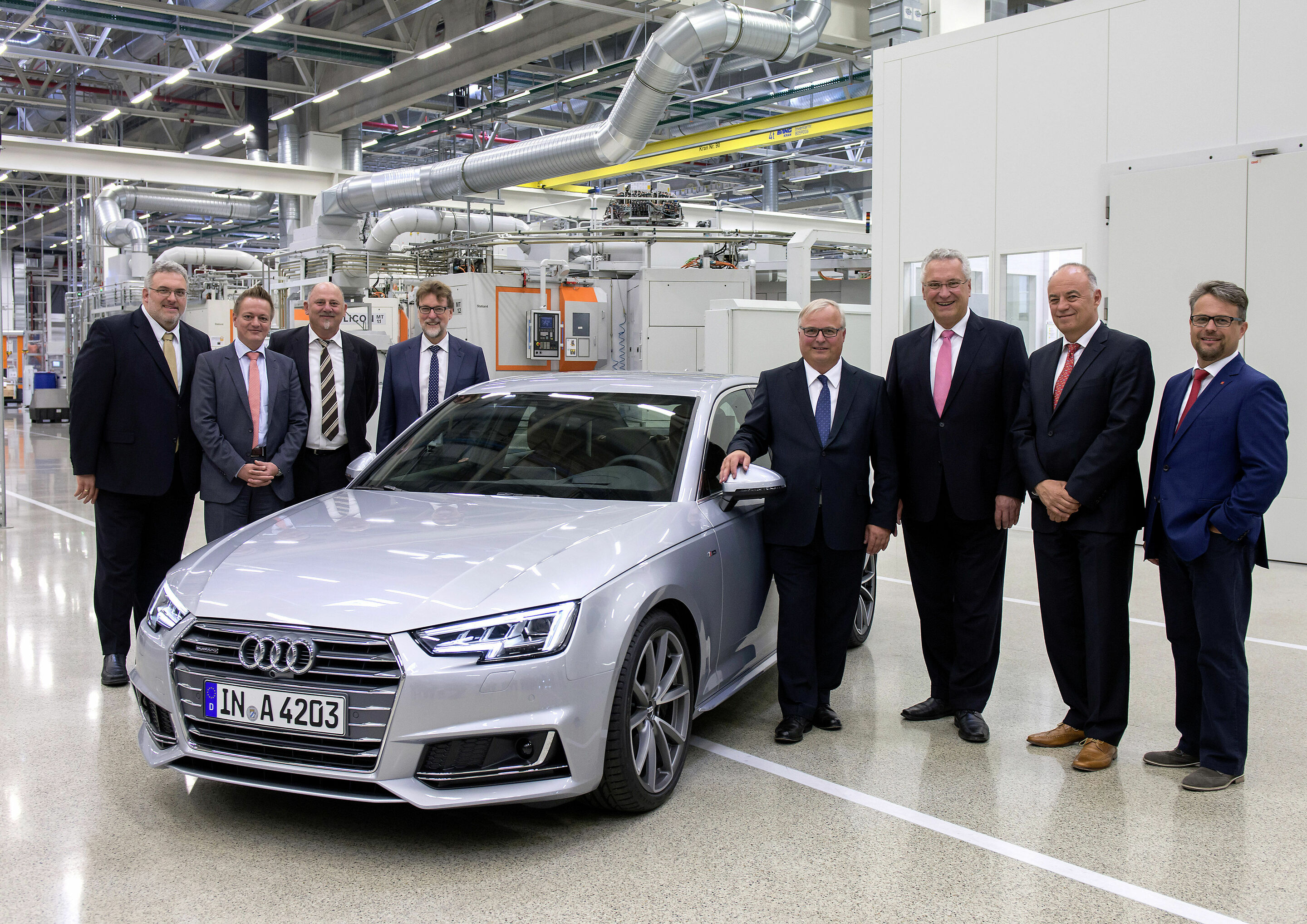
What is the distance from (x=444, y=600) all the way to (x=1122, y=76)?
26.1ft

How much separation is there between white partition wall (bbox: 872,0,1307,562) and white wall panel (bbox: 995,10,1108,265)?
12 mm

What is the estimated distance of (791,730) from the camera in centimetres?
405

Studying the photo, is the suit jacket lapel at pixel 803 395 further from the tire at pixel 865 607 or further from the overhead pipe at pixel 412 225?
the overhead pipe at pixel 412 225

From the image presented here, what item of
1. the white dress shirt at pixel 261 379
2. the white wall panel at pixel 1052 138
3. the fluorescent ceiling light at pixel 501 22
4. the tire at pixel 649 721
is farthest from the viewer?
the fluorescent ceiling light at pixel 501 22

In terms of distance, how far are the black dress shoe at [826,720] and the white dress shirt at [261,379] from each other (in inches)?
105

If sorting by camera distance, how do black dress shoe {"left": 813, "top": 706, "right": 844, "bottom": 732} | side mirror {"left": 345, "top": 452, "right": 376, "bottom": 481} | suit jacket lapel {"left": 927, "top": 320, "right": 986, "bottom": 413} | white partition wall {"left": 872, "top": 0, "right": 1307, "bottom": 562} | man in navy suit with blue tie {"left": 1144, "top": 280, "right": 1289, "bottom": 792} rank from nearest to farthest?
1. man in navy suit with blue tie {"left": 1144, "top": 280, "right": 1289, "bottom": 792}
2. suit jacket lapel {"left": 927, "top": 320, "right": 986, "bottom": 413}
3. black dress shoe {"left": 813, "top": 706, "right": 844, "bottom": 732}
4. side mirror {"left": 345, "top": 452, "right": 376, "bottom": 481}
5. white partition wall {"left": 872, "top": 0, "right": 1307, "bottom": 562}

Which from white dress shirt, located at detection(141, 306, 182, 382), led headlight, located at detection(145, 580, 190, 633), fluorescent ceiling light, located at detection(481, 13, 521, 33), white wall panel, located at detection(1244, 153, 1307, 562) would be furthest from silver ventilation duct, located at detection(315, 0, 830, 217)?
led headlight, located at detection(145, 580, 190, 633)

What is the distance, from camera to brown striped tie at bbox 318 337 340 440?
5.12m

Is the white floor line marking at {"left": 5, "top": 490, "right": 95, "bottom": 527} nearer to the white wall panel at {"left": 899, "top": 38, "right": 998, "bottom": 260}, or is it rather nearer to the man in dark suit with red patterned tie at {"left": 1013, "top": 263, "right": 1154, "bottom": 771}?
the white wall panel at {"left": 899, "top": 38, "right": 998, "bottom": 260}

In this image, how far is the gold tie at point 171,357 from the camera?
4.82m

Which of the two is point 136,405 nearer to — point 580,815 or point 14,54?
point 580,815

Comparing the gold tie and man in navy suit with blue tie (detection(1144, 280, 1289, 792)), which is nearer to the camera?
man in navy suit with blue tie (detection(1144, 280, 1289, 792))

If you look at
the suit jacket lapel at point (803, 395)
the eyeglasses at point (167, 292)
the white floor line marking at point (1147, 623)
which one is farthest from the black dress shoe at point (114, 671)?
the white floor line marking at point (1147, 623)

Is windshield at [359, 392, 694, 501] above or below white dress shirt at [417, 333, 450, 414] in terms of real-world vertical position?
below
